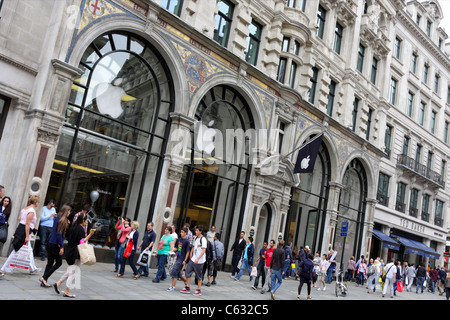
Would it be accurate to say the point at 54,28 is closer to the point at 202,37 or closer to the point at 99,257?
the point at 202,37

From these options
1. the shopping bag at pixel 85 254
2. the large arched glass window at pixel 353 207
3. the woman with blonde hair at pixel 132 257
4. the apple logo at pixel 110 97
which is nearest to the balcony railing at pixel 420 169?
the large arched glass window at pixel 353 207

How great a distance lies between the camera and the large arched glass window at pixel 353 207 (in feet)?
84.1

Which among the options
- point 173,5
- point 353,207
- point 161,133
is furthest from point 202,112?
point 353,207

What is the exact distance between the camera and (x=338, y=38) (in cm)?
2573

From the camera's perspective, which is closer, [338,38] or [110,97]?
[110,97]

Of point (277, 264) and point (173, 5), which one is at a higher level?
point (173, 5)

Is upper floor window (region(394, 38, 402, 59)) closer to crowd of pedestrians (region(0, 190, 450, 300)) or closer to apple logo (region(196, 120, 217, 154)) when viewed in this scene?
crowd of pedestrians (region(0, 190, 450, 300))

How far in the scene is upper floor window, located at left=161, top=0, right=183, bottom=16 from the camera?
16.0m

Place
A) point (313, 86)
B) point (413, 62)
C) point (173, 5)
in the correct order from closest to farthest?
point (173, 5)
point (313, 86)
point (413, 62)

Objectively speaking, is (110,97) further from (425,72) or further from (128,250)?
(425,72)

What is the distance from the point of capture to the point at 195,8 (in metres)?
16.6

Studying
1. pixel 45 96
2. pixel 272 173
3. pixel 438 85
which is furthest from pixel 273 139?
pixel 438 85

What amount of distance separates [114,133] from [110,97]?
1.29 m

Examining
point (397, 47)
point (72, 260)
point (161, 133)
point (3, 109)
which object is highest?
point (397, 47)
